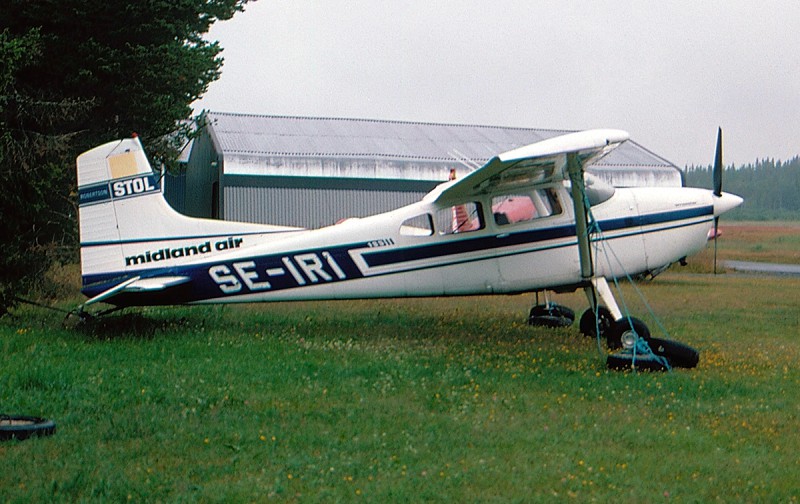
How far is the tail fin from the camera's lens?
10.5 metres

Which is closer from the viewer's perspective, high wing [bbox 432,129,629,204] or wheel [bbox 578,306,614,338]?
high wing [bbox 432,129,629,204]

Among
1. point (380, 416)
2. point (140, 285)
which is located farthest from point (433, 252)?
point (380, 416)

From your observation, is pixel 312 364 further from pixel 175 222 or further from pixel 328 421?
pixel 175 222

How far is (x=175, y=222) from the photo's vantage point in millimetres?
10742

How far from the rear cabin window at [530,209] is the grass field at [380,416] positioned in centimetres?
173

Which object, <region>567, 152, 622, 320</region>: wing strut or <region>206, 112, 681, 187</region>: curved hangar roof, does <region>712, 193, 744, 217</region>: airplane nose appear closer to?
<region>567, 152, 622, 320</region>: wing strut

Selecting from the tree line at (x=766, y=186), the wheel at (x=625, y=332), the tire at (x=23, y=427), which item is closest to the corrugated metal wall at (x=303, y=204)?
the wheel at (x=625, y=332)

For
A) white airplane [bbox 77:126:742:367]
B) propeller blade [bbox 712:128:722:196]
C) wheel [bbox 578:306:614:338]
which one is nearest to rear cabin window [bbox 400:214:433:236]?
white airplane [bbox 77:126:742:367]

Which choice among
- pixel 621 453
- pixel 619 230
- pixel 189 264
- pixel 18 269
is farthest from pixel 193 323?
pixel 621 453

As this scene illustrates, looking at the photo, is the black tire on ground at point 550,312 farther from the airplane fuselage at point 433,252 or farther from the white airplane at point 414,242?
the airplane fuselage at point 433,252

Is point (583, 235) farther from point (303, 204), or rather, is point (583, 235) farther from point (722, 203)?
point (303, 204)

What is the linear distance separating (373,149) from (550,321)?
17691 mm

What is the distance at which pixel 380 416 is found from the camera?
6.80 metres

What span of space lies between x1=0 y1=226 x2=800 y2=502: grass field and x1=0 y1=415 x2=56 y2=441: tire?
0.11 meters
